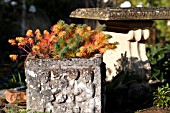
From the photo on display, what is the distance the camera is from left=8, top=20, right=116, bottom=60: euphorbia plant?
4.94 m

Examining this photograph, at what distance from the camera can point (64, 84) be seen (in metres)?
4.79

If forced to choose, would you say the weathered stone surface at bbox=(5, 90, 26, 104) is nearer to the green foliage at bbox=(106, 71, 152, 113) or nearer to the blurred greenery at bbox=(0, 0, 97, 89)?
the green foliage at bbox=(106, 71, 152, 113)

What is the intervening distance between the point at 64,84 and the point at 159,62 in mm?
2749

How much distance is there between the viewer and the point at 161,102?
5.66 meters

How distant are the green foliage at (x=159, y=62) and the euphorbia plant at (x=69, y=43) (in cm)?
188

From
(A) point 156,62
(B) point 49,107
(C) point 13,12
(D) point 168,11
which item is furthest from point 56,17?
(B) point 49,107

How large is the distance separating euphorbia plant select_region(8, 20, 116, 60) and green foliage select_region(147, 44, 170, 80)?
1877mm

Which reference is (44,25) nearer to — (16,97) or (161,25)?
(161,25)

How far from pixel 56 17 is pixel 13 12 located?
1610 millimetres

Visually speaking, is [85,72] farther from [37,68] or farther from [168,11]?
[168,11]

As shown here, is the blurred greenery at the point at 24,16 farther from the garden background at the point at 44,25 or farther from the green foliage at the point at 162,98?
the green foliage at the point at 162,98

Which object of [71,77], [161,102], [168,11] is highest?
[168,11]

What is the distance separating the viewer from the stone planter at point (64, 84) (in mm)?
4766

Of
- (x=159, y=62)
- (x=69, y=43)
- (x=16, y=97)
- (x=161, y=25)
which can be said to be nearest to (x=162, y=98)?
(x=69, y=43)
